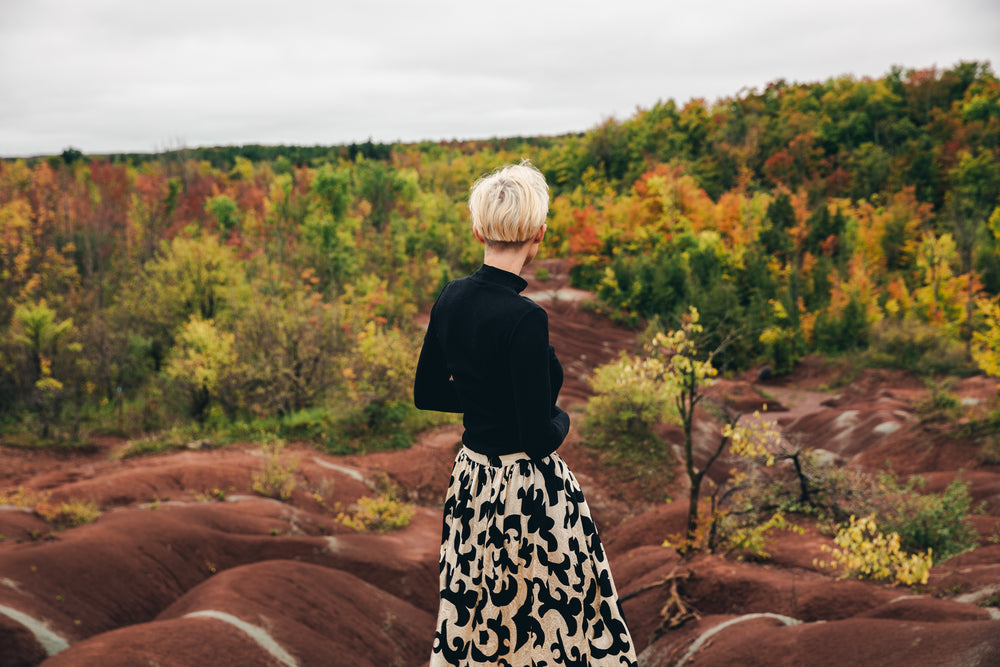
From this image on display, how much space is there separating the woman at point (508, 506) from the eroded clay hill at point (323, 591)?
3279 mm

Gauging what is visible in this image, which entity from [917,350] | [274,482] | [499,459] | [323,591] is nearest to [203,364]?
[274,482]

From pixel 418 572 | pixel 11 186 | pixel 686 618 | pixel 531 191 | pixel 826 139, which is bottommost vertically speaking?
pixel 418 572

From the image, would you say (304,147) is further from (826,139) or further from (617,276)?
(617,276)

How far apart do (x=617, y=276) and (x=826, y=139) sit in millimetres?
45005

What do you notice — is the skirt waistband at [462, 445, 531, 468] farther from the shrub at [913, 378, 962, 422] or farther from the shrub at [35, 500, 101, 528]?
the shrub at [913, 378, 962, 422]

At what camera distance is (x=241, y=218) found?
155ft

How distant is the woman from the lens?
2.00 meters

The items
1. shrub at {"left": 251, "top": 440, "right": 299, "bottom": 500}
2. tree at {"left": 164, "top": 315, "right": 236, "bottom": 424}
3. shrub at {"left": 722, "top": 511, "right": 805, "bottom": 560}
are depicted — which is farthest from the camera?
tree at {"left": 164, "top": 315, "right": 236, "bottom": 424}

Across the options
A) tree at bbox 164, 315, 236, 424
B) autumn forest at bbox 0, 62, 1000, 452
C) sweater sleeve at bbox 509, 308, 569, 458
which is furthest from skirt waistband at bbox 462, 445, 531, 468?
tree at bbox 164, 315, 236, 424

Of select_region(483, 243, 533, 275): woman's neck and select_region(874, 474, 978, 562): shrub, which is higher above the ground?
select_region(483, 243, 533, 275): woman's neck

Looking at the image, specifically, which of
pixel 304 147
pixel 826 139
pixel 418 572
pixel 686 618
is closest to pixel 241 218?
pixel 418 572

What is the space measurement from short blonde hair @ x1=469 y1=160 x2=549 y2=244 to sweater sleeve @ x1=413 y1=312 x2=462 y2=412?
446mm

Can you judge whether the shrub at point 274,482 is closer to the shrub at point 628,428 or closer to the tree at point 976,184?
the shrub at point 628,428

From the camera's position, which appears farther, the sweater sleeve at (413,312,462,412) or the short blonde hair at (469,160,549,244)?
the sweater sleeve at (413,312,462,412)
